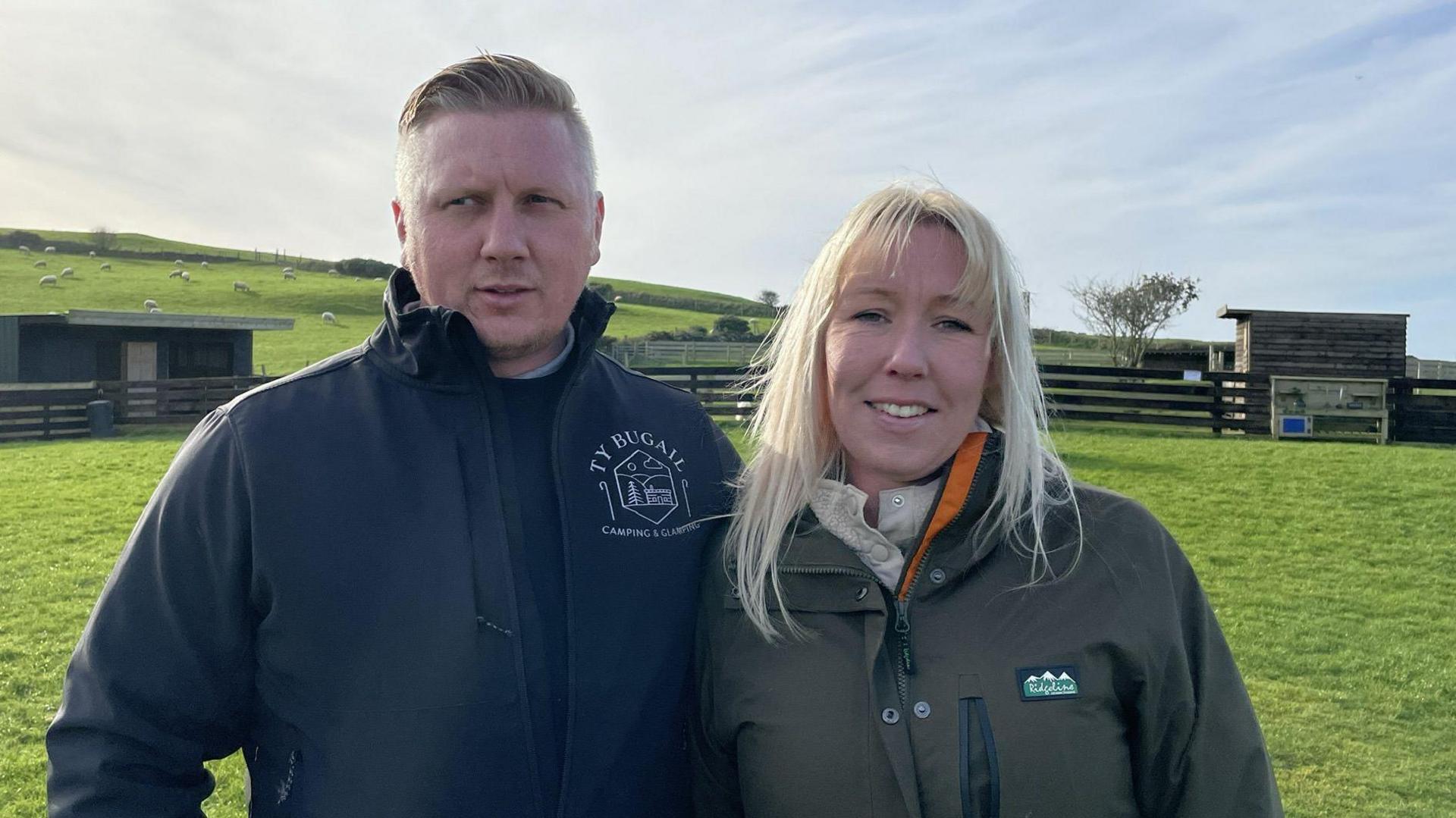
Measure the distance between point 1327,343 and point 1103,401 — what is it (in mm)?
6898

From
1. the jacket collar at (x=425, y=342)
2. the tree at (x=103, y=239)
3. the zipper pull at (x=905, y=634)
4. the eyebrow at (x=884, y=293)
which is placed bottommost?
the zipper pull at (x=905, y=634)

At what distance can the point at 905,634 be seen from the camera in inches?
85.0

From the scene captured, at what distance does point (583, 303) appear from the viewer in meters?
2.67

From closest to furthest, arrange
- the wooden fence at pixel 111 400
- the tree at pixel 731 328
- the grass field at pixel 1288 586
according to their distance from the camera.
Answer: the grass field at pixel 1288 586 → the wooden fence at pixel 111 400 → the tree at pixel 731 328

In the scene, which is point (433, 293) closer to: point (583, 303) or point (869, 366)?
point (583, 303)

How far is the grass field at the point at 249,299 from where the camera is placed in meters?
44.3

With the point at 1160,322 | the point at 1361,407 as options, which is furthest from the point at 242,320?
the point at 1160,322

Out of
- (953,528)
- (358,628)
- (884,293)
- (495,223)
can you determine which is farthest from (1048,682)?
(495,223)

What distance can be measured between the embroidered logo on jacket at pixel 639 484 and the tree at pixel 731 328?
47.3 meters

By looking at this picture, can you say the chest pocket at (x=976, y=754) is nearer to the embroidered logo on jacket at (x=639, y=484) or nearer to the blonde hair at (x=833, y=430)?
the blonde hair at (x=833, y=430)

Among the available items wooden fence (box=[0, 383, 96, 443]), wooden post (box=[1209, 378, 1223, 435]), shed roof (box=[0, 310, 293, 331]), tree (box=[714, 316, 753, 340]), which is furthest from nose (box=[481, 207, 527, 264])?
tree (box=[714, 316, 753, 340])

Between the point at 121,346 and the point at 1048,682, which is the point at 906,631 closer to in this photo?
the point at 1048,682

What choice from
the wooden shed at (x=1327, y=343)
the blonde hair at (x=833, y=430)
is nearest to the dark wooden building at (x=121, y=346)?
the wooden shed at (x=1327, y=343)

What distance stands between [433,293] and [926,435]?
4.08 feet
